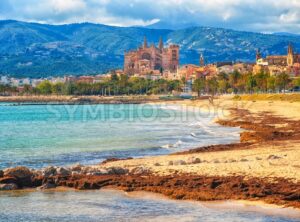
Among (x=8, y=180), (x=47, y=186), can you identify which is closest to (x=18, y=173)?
(x=8, y=180)

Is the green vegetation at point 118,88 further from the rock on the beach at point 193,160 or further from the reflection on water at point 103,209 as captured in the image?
the reflection on water at point 103,209

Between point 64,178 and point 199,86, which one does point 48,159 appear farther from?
point 199,86

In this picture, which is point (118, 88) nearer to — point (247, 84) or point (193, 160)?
point (247, 84)

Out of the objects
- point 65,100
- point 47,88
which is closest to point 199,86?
point 65,100

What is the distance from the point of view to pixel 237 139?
35.5 m

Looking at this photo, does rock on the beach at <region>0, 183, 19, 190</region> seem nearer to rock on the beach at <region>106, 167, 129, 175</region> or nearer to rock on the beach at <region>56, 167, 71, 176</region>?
rock on the beach at <region>56, 167, 71, 176</region>

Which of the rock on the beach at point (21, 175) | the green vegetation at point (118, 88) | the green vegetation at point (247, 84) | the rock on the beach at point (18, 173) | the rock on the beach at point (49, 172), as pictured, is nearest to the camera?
the rock on the beach at point (21, 175)

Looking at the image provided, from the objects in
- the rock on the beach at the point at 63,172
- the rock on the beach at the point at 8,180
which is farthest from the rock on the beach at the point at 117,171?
the rock on the beach at the point at 8,180

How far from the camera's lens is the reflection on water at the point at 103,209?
14.5 metres

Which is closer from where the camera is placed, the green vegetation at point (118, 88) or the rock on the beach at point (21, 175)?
the rock on the beach at point (21, 175)

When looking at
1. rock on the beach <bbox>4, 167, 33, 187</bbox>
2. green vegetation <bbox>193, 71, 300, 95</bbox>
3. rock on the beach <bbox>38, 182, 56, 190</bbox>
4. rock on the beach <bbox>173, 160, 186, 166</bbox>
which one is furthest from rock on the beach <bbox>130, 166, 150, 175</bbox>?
green vegetation <bbox>193, 71, 300, 95</bbox>

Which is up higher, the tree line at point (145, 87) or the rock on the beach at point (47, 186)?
the tree line at point (145, 87)

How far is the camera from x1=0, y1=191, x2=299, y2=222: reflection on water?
47.4 feet

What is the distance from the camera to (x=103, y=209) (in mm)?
15578
